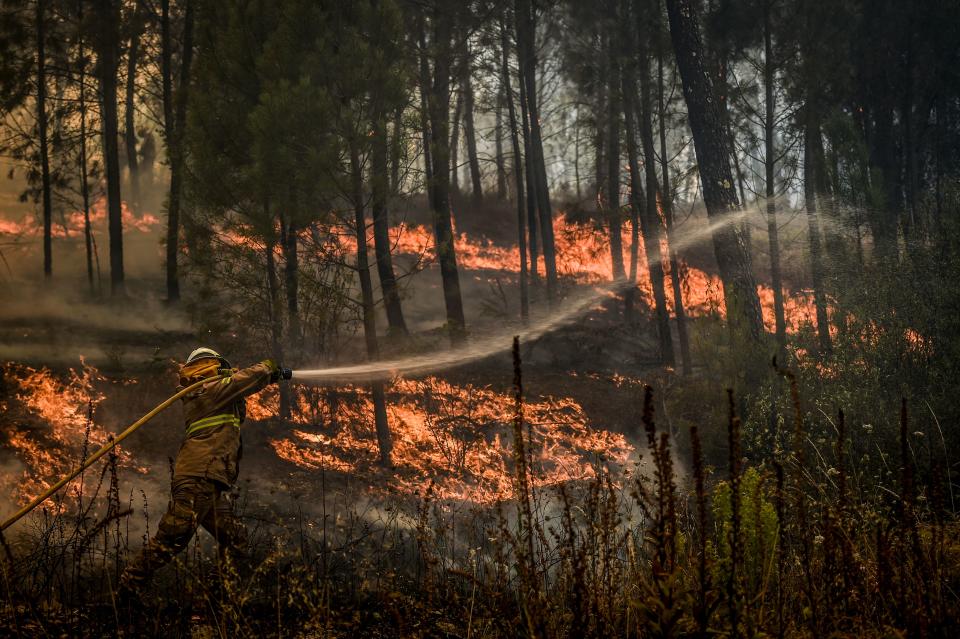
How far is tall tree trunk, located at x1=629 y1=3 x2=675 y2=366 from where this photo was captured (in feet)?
55.1

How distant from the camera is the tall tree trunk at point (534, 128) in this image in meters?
18.2

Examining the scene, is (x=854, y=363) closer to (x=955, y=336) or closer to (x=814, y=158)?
(x=955, y=336)

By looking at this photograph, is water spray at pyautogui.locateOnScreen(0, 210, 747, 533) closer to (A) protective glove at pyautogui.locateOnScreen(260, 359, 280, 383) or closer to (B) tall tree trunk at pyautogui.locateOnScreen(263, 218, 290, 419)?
(A) protective glove at pyautogui.locateOnScreen(260, 359, 280, 383)

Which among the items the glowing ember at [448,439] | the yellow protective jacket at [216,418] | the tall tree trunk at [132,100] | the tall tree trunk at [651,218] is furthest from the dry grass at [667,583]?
the tall tree trunk at [132,100]

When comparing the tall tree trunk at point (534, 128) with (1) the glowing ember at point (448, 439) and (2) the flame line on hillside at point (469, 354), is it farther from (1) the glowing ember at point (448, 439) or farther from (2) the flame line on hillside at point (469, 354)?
(1) the glowing ember at point (448, 439)

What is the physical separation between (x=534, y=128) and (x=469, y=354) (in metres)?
7.55

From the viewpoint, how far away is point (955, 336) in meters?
8.34

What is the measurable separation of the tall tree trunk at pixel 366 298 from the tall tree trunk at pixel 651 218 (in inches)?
323

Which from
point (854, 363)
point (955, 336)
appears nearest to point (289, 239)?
point (854, 363)

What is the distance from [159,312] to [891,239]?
1691 cm

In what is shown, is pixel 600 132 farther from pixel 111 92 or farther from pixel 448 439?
pixel 111 92

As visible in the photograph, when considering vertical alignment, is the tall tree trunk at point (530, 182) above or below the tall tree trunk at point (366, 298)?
above

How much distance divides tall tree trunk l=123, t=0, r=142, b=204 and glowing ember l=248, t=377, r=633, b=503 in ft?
37.0

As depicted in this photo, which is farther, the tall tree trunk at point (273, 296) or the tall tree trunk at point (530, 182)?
the tall tree trunk at point (530, 182)
